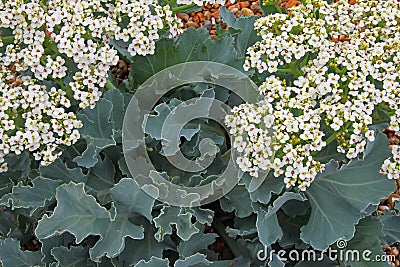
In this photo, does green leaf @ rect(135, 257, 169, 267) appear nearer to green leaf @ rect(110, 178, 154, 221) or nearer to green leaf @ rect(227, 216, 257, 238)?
green leaf @ rect(110, 178, 154, 221)

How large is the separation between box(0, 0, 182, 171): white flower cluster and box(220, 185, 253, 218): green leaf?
549mm

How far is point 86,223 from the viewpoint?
5.96 feet

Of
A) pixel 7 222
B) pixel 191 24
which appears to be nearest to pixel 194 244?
pixel 7 222

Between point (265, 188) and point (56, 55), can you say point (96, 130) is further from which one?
point (265, 188)

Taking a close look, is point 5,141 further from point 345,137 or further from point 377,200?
point 377,200

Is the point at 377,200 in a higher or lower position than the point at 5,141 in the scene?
lower

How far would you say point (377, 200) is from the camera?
1872 millimetres

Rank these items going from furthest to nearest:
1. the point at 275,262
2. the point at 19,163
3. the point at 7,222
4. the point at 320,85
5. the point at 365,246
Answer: the point at 7,222 → the point at 19,163 → the point at 365,246 → the point at 275,262 → the point at 320,85

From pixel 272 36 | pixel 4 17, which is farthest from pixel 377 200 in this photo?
pixel 4 17

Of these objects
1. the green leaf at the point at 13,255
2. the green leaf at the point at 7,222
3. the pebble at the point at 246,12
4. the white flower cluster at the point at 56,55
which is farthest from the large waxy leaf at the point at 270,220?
the pebble at the point at 246,12

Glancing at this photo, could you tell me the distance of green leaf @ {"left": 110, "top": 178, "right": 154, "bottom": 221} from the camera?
1808mm

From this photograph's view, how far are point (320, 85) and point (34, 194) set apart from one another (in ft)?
3.25

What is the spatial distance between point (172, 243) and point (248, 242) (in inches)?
10.5

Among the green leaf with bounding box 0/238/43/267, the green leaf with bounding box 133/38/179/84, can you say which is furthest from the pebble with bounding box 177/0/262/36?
the green leaf with bounding box 0/238/43/267
